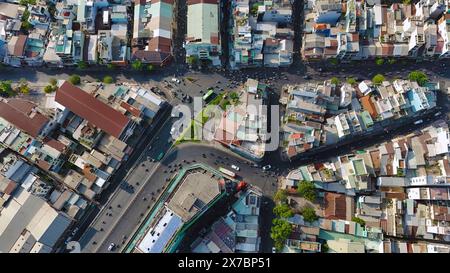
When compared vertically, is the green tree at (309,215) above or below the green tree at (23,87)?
below

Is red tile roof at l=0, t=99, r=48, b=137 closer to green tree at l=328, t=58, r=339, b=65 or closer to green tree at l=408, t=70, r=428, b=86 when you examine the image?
green tree at l=328, t=58, r=339, b=65

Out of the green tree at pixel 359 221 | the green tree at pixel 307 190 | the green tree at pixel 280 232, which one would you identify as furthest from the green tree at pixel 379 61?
the green tree at pixel 280 232

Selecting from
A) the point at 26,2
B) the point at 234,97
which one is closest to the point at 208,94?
the point at 234,97

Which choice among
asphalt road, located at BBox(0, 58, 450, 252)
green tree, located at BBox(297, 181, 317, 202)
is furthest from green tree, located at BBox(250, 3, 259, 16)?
green tree, located at BBox(297, 181, 317, 202)

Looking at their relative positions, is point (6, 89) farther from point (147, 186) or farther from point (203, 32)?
point (203, 32)

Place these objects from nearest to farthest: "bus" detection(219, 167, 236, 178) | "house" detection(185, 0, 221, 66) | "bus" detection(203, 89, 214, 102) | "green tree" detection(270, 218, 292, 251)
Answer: "green tree" detection(270, 218, 292, 251)
"bus" detection(219, 167, 236, 178)
"house" detection(185, 0, 221, 66)
"bus" detection(203, 89, 214, 102)

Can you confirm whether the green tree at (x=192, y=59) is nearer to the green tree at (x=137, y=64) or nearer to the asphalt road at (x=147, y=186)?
the green tree at (x=137, y=64)

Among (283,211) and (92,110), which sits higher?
(92,110)
